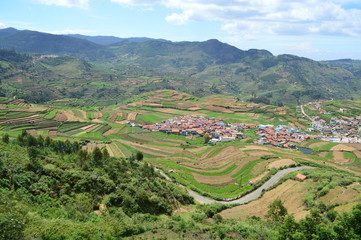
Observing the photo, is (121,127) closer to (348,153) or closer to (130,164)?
(130,164)

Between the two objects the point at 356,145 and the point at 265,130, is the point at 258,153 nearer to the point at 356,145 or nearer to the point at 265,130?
the point at 265,130

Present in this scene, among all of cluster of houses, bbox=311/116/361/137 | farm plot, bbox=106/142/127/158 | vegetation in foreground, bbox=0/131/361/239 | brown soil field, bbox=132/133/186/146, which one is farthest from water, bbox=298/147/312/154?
farm plot, bbox=106/142/127/158

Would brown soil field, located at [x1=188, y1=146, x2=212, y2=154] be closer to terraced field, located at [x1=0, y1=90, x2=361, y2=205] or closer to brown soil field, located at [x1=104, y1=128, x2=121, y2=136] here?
terraced field, located at [x1=0, y1=90, x2=361, y2=205]

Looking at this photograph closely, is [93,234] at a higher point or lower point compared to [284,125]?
higher

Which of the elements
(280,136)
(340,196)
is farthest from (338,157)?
(340,196)

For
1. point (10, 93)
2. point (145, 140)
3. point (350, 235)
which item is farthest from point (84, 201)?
point (10, 93)
